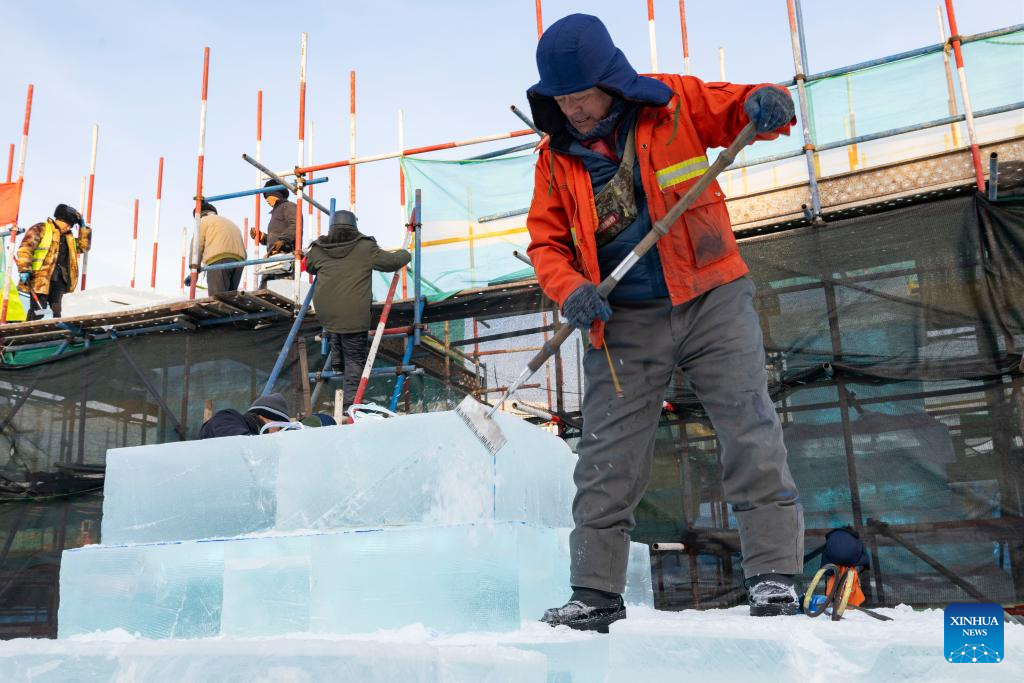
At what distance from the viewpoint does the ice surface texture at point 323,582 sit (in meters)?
2.38

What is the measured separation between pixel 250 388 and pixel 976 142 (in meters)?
6.70

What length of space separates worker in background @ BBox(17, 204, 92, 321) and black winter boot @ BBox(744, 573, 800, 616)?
32.1 feet

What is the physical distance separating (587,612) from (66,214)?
10.4 metres

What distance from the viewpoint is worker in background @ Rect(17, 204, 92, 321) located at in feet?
32.4

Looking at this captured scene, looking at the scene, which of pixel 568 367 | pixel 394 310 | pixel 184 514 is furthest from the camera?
pixel 394 310

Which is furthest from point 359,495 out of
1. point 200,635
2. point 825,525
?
point 825,525

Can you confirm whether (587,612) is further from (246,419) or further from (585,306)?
(246,419)

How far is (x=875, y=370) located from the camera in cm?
614

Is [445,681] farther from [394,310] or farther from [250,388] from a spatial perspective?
[250,388]

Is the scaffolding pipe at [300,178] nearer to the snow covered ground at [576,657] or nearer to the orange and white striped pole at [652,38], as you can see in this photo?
the orange and white striped pole at [652,38]

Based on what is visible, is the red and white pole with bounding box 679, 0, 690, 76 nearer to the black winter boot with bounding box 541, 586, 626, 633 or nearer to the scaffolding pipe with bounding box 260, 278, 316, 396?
the scaffolding pipe with bounding box 260, 278, 316, 396

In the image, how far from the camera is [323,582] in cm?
254

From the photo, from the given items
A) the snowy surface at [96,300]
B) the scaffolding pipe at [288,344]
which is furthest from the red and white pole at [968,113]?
the snowy surface at [96,300]

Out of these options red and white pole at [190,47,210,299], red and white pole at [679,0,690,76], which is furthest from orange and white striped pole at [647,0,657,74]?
red and white pole at [190,47,210,299]
